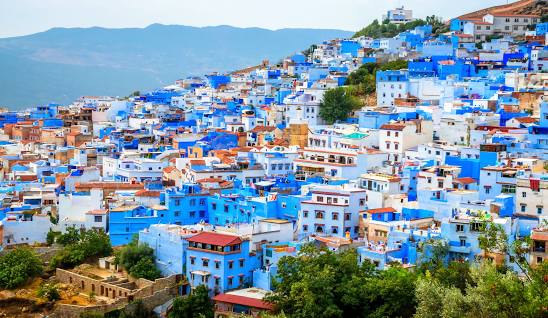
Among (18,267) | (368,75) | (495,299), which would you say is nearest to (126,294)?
(18,267)

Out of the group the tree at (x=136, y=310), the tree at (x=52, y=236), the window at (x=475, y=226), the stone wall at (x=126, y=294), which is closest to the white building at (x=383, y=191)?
the window at (x=475, y=226)

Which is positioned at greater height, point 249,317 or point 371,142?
point 371,142

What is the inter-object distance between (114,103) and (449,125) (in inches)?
956

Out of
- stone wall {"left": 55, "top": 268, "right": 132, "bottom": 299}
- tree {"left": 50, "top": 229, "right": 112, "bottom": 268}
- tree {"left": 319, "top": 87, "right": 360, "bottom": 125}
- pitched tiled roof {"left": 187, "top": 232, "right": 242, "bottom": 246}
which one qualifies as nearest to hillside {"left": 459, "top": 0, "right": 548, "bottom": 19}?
tree {"left": 319, "top": 87, "right": 360, "bottom": 125}

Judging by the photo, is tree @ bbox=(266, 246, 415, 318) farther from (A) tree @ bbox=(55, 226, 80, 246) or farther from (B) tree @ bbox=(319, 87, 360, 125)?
(B) tree @ bbox=(319, 87, 360, 125)

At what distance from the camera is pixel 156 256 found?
24.0m

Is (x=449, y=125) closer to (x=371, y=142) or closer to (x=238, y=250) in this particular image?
(x=371, y=142)

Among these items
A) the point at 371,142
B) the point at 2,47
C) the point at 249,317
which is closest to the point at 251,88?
the point at 371,142

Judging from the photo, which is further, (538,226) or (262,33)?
(262,33)

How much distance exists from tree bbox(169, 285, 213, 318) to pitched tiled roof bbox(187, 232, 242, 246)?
1.25 meters

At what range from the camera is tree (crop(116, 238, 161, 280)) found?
A: 77.2 ft

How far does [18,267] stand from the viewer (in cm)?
2444

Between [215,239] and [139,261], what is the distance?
243 centimetres

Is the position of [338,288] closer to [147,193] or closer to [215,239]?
[215,239]
